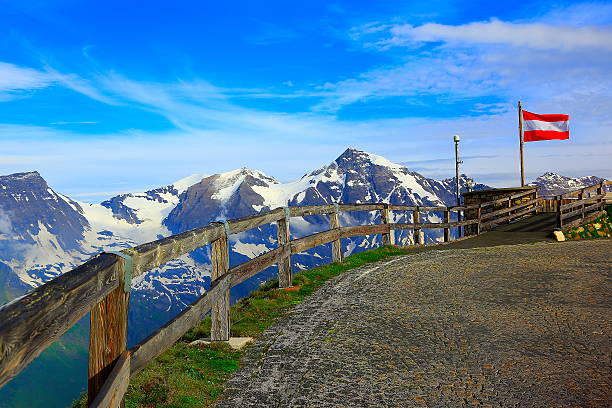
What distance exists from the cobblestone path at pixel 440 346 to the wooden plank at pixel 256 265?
851mm

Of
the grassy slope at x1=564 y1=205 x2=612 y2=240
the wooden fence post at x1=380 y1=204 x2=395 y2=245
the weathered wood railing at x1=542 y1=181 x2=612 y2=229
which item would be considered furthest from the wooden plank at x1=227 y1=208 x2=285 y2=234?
the grassy slope at x1=564 y1=205 x2=612 y2=240

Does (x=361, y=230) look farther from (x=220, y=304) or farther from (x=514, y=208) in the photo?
(x=514, y=208)

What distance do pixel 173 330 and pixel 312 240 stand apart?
7349 mm

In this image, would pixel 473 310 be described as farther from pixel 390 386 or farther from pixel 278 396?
pixel 278 396

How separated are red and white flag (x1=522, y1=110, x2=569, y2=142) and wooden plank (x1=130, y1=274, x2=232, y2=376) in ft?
85.4

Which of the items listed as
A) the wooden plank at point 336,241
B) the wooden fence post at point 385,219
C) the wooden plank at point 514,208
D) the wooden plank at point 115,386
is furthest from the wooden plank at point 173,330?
the wooden plank at point 514,208

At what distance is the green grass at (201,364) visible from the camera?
190 inches

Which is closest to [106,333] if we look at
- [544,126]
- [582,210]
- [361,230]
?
[361,230]

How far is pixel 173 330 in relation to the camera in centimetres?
485

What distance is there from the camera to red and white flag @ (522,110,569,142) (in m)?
28.5

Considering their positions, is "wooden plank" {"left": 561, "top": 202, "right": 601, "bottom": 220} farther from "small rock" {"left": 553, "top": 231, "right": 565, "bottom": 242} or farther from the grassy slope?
"small rock" {"left": 553, "top": 231, "right": 565, "bottom": 242}

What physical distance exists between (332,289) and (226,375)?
15.1 feet

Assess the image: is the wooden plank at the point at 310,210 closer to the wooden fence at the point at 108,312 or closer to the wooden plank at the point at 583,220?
the wooden fence at the point at 108,312

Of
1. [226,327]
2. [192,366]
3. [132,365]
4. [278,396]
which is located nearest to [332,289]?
[226,327]
